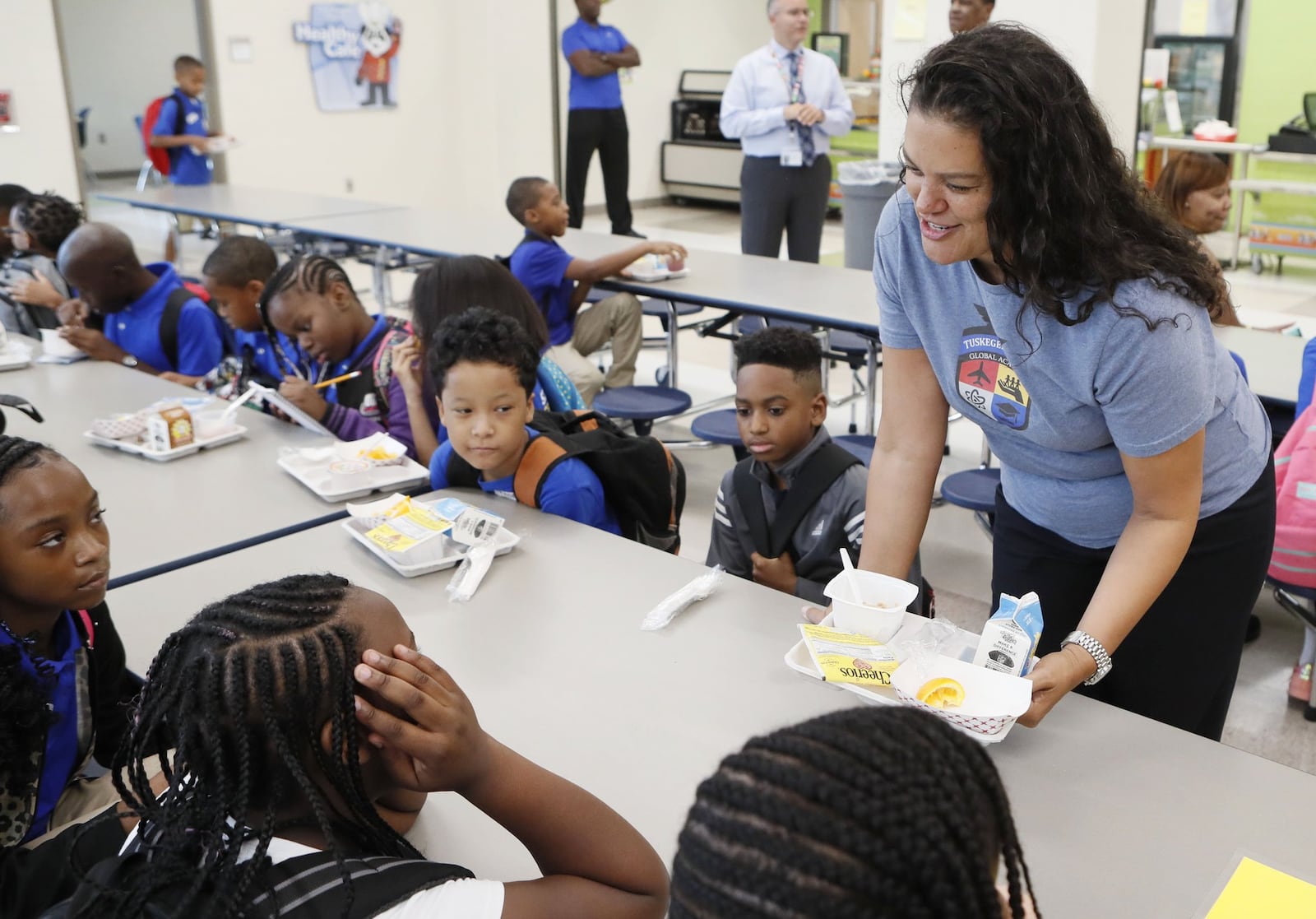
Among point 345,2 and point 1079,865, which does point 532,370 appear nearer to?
point 1079,865

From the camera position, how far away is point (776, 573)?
2.09 metres

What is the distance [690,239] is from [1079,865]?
801 centimetres

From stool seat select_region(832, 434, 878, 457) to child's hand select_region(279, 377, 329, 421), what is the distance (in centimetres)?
139

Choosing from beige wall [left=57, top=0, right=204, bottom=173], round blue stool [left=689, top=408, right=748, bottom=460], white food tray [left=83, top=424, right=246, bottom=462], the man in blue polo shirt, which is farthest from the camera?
beige wall [left=57, top=0, right=204, bottom=173]

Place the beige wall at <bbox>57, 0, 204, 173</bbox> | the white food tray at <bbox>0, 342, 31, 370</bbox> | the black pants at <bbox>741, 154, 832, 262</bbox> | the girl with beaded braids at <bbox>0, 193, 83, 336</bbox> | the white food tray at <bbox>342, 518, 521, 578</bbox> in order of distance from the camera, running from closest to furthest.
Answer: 1. the white food tray at <bbox>342, 518, 521, 578</bbox>
2. the white food tray at <bbox>0, 342, 31, 370</bbox>
3. the girl with beaded braids at <bbox>0, 193, 83, 336</bbox>
4. the black pants at <bbox>741, 154, 832, 262</bbox>
5. the beige wall at <bbox>57, 0, 204, 173</bbox>

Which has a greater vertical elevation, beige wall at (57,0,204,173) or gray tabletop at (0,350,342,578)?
beige wall at (57,0,204,173)

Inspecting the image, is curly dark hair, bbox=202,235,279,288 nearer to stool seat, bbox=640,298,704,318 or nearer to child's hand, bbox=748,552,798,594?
stool seat, bbox=640,298,704,318

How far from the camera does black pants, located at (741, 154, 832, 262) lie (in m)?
5.53

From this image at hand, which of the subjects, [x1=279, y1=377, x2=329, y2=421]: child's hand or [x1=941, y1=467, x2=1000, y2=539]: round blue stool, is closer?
[x1=279, y1=377, x2=329, y2=421]: child's hand

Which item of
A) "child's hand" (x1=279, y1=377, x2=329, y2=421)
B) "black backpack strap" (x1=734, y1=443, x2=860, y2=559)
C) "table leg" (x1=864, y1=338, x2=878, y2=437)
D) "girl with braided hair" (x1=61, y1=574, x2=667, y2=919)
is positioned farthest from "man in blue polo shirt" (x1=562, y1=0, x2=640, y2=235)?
"girl with braided hair" (x1=61, y1=574, x2=667, y2=919)

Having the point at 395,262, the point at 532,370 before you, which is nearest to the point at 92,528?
the point at 532,370

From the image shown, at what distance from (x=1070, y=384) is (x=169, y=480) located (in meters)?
1.76

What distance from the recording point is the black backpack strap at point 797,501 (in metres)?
2.14

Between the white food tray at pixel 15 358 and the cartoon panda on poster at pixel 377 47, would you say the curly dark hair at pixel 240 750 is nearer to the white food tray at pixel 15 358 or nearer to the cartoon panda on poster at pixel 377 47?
the white food tray at pixel 15 358
